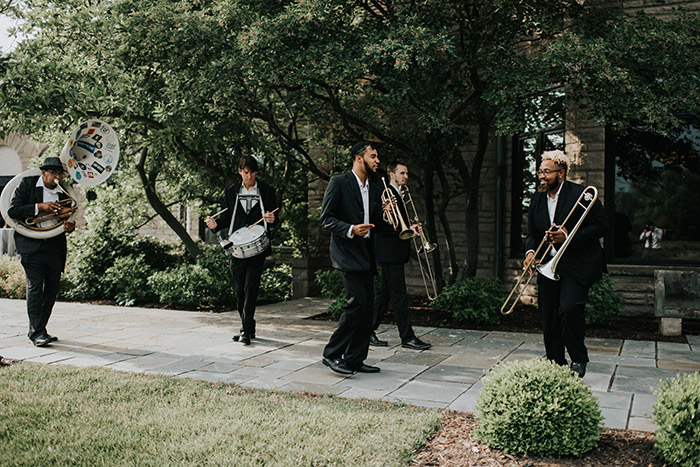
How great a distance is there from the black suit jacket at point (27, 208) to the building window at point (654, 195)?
792 cm

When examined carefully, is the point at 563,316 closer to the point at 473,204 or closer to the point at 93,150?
the point at 473,204

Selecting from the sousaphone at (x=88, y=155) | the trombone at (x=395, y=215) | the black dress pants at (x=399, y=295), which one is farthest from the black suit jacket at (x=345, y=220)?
the sousaphone at (x=88, y=155)

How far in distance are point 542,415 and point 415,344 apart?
3.32 meters

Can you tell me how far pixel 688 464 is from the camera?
3.12 m

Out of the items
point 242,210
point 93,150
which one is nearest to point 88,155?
point 93,150

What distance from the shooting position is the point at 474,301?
326 inches

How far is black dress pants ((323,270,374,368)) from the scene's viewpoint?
17.7 ft

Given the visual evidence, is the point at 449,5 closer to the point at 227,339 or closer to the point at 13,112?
the point at 227,339

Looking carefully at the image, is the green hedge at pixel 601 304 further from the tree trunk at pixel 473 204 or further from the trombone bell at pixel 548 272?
the trombone bell at pixel 548 272

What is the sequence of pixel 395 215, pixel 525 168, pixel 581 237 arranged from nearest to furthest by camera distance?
pixel 581 237 < pixel 395 215 < pixel 525 168

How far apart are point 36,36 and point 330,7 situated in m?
4.54

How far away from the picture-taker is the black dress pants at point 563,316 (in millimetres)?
4996

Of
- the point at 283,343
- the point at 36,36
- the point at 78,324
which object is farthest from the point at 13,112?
the point at 283,343

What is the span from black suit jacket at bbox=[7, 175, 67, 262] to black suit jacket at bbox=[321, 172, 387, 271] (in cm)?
337
